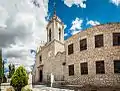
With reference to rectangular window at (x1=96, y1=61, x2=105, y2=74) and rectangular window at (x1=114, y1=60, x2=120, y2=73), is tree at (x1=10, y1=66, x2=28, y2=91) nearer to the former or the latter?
rectangular window at (x1=96, y1=61, x2=105, y2=74)

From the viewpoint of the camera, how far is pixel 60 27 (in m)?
32.8

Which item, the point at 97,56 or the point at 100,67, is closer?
the point at 100,67

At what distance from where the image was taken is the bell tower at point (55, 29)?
102 ft

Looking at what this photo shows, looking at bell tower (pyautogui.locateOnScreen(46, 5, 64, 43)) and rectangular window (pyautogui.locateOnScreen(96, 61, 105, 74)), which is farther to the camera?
bell tower (pyautogui.locateOnScreen(46, 5, 64, 43))

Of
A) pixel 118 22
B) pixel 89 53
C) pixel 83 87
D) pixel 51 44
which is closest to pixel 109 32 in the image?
pixel 118 22

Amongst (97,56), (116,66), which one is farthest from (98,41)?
(116,66)

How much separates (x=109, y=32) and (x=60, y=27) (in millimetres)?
14836

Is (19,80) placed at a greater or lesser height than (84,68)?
lesser

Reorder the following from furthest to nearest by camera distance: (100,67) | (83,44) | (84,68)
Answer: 1. (83,44)
2. (84,68)
3. (100,67)

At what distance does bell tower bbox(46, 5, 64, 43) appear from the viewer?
31.2 meters

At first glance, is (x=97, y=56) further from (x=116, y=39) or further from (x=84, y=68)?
(x=116, y=39)

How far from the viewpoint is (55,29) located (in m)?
31.3

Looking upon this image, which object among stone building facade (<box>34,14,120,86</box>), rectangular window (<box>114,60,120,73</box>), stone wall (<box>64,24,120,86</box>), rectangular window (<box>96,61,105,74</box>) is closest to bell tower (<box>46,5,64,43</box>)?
stone building facade (<box>34,14,120,86</box>)

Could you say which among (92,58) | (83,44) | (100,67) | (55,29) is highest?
(55,29)
